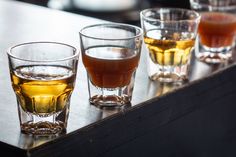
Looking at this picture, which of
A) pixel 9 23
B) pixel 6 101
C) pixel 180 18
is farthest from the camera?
pixel 9 23

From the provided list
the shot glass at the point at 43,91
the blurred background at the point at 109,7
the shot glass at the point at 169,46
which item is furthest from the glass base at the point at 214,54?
the blurred background at the point at 109,7

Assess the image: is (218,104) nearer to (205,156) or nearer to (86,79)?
(205,156)

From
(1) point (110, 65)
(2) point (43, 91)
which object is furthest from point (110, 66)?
(2) point (43, 91)

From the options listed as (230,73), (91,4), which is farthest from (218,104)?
(91,4)

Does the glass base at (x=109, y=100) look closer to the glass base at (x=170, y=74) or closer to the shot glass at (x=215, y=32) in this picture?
the glass base at (x=170, y=74)

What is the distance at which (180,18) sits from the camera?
4.03 ft

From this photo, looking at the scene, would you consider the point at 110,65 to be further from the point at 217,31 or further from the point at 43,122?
the point at 217,31

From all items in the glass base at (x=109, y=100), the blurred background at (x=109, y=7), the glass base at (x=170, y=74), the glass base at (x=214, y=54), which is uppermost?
the glass base at (x=109, y=100)

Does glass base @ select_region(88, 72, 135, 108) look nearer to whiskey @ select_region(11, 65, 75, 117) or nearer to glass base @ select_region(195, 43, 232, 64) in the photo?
whiskey @ select_region(11, 65, 75, 117)

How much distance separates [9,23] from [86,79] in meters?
0.44

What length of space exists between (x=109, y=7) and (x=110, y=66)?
1.86 metres

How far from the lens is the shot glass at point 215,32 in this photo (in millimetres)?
1270

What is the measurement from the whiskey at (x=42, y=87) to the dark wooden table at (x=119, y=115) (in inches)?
1.4

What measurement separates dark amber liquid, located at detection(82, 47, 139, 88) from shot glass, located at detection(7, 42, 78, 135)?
0.26 ft
